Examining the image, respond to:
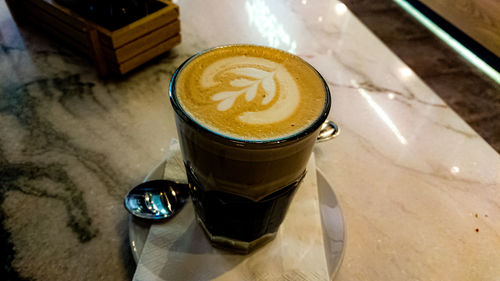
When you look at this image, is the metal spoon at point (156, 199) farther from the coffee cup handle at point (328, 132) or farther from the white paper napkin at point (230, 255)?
the coffee cup handle at point (328, 132)

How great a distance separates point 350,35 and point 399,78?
262 millimetres

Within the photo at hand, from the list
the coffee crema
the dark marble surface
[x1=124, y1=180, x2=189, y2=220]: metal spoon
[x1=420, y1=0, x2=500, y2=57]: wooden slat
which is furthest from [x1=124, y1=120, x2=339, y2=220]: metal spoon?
[x1=420, y1=0, x2=500, y2=57]: wooden slat

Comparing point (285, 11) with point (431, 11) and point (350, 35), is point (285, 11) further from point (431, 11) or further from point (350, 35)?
point (431, 11)

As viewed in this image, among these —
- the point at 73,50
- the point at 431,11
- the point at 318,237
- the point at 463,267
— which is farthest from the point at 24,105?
the point at 431,11

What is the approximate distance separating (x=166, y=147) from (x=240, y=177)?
1.08 ft

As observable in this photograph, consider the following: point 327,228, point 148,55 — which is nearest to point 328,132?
point 327,228

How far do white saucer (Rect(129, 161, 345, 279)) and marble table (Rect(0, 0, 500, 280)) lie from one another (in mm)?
39

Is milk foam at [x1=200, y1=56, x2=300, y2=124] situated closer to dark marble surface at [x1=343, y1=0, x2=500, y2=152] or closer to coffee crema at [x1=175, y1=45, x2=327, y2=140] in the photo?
coffee crema at [x1=175, y1=45, x2=327, y2=140]

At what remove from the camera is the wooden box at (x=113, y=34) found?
79 centimetres

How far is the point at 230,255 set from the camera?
504mm

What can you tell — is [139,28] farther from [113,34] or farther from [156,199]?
[156,199]

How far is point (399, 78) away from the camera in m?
0.95

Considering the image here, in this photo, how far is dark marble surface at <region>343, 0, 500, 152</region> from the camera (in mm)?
868

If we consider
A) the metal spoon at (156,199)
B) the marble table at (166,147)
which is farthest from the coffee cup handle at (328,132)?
the metal spoon at (156,199)
